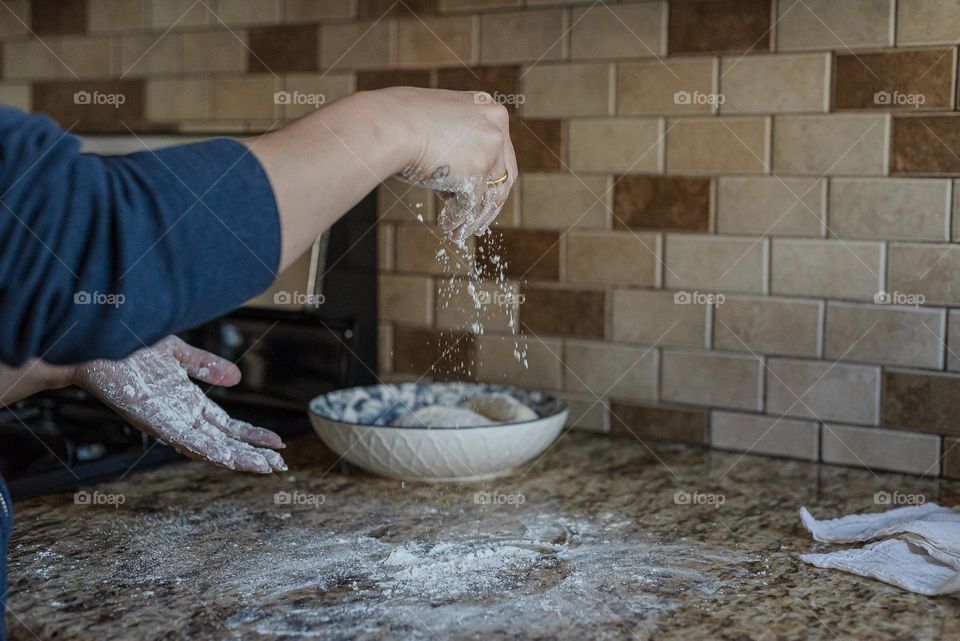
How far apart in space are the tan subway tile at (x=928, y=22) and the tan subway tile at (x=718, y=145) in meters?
0.19

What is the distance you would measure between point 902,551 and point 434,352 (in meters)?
0.81

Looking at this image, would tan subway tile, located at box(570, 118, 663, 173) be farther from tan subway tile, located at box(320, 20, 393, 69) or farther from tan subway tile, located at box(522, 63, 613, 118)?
tan subway tile, located at box(320, 20, 393, 69)

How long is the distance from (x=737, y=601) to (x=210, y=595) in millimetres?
445

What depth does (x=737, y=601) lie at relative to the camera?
84 centimetres

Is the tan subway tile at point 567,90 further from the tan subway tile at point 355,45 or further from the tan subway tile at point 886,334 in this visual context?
the tan subway tile at point 886,334

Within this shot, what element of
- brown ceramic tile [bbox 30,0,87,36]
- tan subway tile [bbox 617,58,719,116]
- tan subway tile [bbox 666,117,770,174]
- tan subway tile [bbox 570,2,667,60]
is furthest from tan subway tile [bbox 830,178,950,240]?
brown ceramic tile [bbox 30,0,87,36]

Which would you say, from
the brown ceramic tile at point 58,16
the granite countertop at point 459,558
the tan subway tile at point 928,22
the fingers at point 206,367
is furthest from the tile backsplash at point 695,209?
the fingers at point 206,367

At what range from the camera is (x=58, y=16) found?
6.21 feet

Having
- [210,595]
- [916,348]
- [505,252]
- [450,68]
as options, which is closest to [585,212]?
[505,252]

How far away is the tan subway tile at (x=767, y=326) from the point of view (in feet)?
4.25

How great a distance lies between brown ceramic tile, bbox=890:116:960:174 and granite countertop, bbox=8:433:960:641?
380 mm

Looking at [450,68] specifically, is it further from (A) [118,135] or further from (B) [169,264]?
(B) [169,264]

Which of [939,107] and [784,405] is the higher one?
[939,107]

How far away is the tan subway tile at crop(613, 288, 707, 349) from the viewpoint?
4.50 ft
